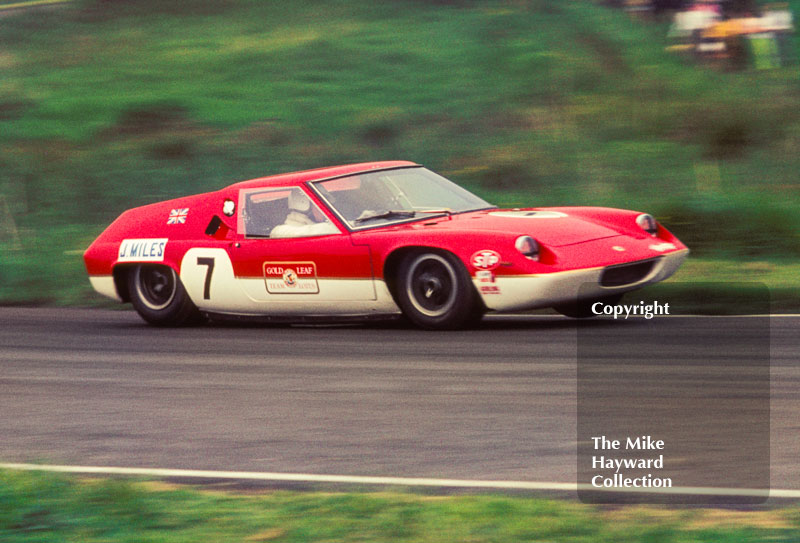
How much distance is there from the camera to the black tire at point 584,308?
29.7ft

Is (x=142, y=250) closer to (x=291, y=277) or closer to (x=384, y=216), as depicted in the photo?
(x=291, y=277)

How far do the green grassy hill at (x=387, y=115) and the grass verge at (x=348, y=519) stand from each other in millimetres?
7775

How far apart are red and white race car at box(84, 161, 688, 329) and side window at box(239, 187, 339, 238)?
1 centimetres

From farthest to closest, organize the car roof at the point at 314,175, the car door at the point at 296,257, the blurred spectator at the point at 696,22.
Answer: the blurred spectator at the point at 696,22
the car roof at the point at 314,175
the car door at the point at 296,257

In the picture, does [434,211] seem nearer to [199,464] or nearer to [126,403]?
[126,403]

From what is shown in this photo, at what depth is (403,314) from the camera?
29.7 feet

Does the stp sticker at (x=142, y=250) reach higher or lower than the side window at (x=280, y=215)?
lower

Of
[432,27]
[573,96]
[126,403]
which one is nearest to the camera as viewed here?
[126,403]

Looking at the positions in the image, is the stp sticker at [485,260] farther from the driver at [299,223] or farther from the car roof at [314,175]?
the car roof at [314,175]

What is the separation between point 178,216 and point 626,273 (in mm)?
3437

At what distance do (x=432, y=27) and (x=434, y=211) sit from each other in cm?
1336

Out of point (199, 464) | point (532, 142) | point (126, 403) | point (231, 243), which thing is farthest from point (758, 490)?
point (532, 142)

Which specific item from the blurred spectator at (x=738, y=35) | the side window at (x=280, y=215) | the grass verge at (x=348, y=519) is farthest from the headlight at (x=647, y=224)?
the blurred spectator at (x=738, y=35)

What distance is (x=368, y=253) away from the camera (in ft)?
29.1
